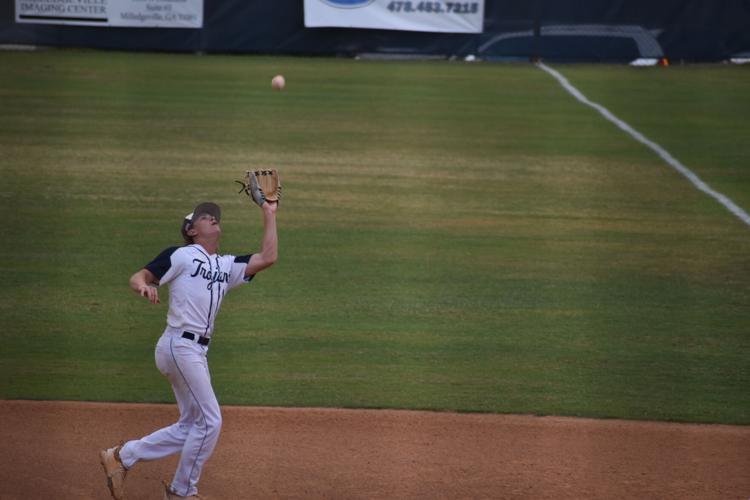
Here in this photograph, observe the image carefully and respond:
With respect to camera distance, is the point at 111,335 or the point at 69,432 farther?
the point at 111,335

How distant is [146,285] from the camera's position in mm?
5207

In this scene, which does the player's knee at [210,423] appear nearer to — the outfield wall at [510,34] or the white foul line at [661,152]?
the white foul line at [661,152]

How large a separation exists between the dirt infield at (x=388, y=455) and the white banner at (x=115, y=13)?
17700mm

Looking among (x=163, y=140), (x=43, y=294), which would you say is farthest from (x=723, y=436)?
(x=163, y=140)

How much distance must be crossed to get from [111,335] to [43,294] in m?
1.17

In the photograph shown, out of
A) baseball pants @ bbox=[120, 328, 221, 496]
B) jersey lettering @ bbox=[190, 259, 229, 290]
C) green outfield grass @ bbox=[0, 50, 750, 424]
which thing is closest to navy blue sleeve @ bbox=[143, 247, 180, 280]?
jersey lettering @ bbox=[190, 259, 229, 290]

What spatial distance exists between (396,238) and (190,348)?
22.2 ft

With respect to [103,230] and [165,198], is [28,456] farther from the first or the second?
[165,198]

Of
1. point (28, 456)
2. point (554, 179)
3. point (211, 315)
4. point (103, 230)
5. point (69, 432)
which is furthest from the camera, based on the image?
point (554, 179)

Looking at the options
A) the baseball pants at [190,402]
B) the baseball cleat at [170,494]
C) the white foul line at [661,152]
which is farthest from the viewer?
the white foul line at [661,152]

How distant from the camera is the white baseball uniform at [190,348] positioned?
529cm

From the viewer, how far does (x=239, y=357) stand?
838cm

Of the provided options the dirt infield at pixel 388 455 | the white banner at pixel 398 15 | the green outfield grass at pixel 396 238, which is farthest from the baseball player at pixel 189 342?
the white banner at pixel 398 15

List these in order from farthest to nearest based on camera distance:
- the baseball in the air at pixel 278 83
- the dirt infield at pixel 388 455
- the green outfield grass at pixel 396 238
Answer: the baseball in the air at pixel 278 83
the green outfield grass at pixel 396 238
the dirt infield at pixel 388 455
